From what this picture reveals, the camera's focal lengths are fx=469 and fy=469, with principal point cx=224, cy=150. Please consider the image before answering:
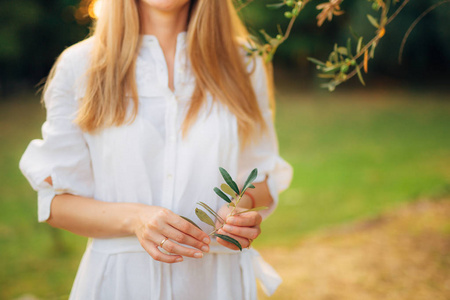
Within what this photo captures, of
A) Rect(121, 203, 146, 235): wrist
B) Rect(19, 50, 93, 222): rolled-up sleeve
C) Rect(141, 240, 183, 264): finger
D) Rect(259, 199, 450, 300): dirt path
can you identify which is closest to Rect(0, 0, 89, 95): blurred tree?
Rect(259, 199, 450, 300): dirt path

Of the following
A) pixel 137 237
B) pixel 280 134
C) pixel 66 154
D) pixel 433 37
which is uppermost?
pixel 66 154

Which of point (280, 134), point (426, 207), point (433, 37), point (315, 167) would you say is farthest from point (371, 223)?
point (433, 37)

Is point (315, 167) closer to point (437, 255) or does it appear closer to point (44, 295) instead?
point (437, 255)

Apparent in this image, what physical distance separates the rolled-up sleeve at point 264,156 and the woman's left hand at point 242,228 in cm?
35

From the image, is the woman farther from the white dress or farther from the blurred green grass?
the blurred green grass

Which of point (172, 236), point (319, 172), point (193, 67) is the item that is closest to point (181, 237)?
point (172, 236)

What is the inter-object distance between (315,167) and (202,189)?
573 cm

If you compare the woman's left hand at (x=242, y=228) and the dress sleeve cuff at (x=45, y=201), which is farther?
the dress sleeve cuff at (x=45, y=201)

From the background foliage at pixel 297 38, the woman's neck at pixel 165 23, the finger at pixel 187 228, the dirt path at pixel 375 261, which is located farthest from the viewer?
the background foliage at pixel 297 38

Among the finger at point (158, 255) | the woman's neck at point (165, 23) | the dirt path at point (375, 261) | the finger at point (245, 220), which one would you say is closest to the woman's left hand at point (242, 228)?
the finger at point (245, 220)

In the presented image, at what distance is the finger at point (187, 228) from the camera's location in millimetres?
1338

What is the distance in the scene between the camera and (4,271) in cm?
412

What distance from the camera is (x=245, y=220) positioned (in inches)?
55.9

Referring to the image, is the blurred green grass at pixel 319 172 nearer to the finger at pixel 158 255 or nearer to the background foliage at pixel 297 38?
the background foliage at pixel 297 38
